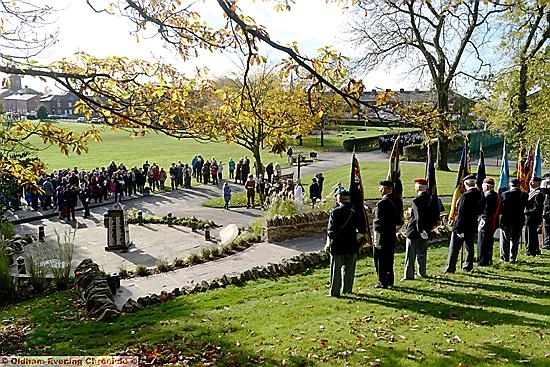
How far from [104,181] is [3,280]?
15.4 metres

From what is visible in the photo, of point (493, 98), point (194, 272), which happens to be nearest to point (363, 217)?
point (194, 272)

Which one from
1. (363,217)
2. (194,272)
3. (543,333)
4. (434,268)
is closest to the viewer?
(543,333)

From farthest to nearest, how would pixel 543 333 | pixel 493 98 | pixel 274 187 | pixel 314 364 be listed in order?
pixel 493 98, pixel 274 187, pixel 543 333, pixel 314 364

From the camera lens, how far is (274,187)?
24.1m

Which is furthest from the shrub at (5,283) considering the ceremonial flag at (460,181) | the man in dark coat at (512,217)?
the man in dark coat at (512,217)

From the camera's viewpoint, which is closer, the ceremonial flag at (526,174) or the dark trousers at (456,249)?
the dark trousers at (456,249)

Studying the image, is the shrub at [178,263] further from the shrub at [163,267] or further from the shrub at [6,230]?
the shrub at [6,230]

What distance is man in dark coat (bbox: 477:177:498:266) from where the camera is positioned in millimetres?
11336

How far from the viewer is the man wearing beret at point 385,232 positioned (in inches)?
382

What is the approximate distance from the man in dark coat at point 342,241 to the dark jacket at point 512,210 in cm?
431

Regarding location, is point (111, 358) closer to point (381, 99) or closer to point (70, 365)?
point (70, 365)

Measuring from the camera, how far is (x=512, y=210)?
11914mm

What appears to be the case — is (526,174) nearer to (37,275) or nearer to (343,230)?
(343,230)

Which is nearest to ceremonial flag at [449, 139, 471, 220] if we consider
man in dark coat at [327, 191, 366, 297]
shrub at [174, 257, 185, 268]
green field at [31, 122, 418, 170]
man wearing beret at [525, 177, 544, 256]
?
man wearing beret at [525, 177, 544, 256]
